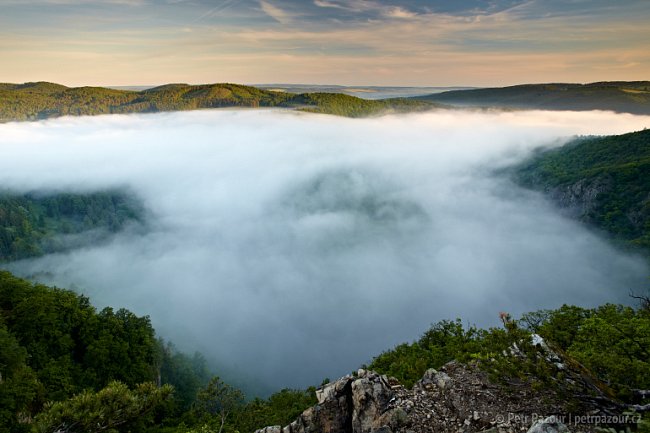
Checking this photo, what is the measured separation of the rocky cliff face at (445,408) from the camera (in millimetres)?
16641

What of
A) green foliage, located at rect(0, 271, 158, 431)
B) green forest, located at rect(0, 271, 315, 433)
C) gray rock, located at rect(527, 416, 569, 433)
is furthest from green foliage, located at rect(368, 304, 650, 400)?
green foliage, located at rect(0, 271, 158, 431)

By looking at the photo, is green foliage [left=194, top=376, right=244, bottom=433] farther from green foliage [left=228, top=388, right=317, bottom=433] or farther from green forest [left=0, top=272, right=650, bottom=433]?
green foliage [left=228, top=388, right=317, bottom=433]

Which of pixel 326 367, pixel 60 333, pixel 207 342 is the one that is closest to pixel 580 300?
pixel 326 367

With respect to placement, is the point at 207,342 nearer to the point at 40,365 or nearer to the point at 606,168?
the point at 40,365

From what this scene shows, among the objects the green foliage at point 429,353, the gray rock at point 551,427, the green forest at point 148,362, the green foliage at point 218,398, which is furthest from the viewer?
the green foliage at point 218,398

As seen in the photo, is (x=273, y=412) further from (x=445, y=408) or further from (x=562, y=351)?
(x=562, y=351)

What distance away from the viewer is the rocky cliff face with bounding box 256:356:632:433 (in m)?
16.6

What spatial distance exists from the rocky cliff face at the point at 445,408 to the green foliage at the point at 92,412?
11.0m

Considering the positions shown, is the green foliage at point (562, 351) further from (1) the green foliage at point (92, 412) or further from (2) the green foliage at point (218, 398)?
(1) the green foliage at point (92, 412)

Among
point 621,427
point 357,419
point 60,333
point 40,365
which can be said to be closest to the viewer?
point 621,427

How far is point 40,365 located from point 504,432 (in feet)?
204

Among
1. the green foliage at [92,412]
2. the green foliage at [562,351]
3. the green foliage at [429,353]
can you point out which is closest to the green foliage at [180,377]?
the green foliage at [429,353]

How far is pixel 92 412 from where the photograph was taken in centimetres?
2500

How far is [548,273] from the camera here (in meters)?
197
